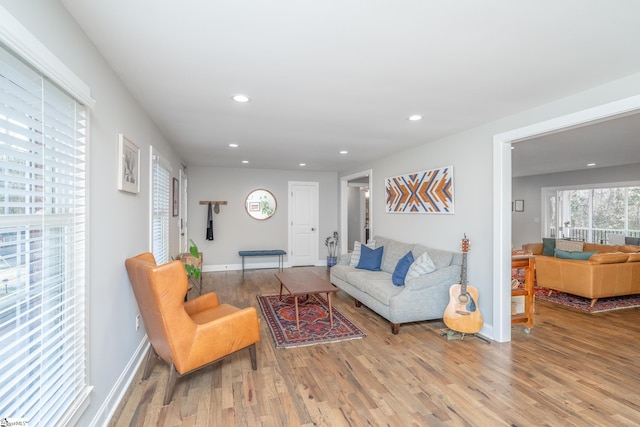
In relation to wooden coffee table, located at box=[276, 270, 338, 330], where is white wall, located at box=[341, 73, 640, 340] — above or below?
above

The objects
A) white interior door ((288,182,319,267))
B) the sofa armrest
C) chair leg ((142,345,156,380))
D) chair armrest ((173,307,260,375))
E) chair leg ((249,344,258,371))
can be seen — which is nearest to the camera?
chair armrest ((173,307,260,375))

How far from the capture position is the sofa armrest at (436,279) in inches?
139

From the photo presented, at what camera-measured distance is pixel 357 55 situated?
194 cm

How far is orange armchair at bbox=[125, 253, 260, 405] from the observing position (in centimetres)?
203

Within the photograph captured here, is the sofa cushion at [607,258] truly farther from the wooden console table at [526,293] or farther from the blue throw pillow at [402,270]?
the blue throw pillow at [402,270]

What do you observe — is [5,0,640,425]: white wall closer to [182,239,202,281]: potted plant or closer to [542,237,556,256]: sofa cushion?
[182,239,202,281]: potted plant

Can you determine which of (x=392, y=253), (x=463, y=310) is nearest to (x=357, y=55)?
(x=463, y=310)

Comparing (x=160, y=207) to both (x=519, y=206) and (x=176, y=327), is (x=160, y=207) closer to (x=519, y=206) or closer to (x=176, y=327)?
(x=176, y=327)

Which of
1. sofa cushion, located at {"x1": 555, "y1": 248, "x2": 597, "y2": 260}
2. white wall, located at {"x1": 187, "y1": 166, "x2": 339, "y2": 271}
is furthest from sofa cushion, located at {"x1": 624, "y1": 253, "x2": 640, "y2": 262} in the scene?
white wall, located at {"x1": 187, "y1": 166, "x2": 339, "y2": 271}

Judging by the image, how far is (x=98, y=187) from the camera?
192 cm

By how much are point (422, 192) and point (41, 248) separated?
4096 mm

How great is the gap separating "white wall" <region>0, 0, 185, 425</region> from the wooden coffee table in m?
1.60

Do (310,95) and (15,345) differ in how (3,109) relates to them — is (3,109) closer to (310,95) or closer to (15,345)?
(15,345)

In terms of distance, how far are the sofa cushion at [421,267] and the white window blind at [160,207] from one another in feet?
9.28
